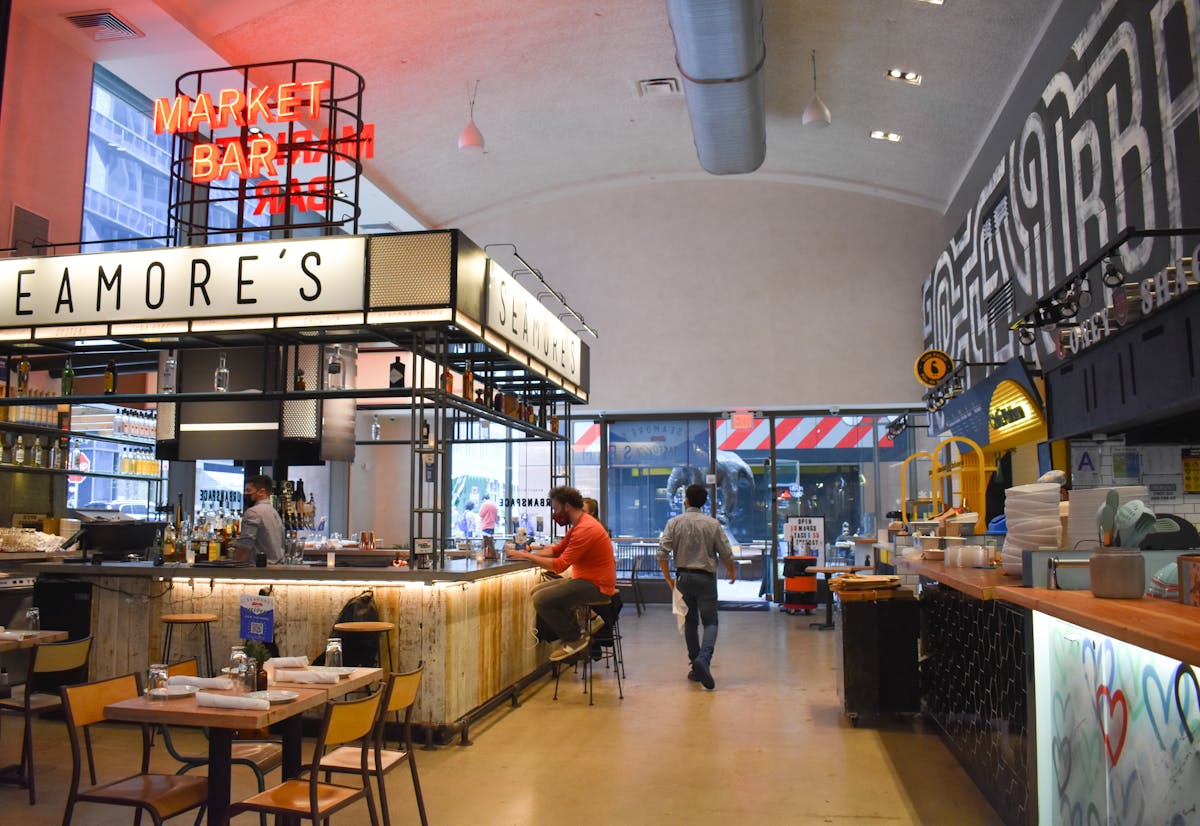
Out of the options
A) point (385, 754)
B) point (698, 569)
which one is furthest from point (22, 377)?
point (698, 569)

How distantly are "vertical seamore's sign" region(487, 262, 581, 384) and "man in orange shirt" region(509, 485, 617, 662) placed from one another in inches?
52.4

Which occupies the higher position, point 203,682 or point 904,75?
point 904,75

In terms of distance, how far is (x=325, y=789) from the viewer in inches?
140

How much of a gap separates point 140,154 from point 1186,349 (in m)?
9.91

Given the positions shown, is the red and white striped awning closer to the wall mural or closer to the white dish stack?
the white dish stack

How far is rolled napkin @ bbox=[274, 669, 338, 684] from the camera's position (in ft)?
13.0

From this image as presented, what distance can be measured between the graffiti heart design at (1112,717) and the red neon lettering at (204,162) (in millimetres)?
7085

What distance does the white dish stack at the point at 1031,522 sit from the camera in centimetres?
424

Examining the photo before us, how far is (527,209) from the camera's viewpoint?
14.2 m

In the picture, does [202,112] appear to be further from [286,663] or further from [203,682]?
[203,682]

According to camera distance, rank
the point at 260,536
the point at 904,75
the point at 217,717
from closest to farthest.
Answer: the point at 217,717, the point at 260,536, the point at 904,75

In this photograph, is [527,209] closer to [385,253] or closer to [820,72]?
[820,72]

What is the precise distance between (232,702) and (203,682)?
1.24ft

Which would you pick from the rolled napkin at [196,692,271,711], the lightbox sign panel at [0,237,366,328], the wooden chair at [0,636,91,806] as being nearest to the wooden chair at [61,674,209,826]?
the rolled napkin at [196,692,271,711]
